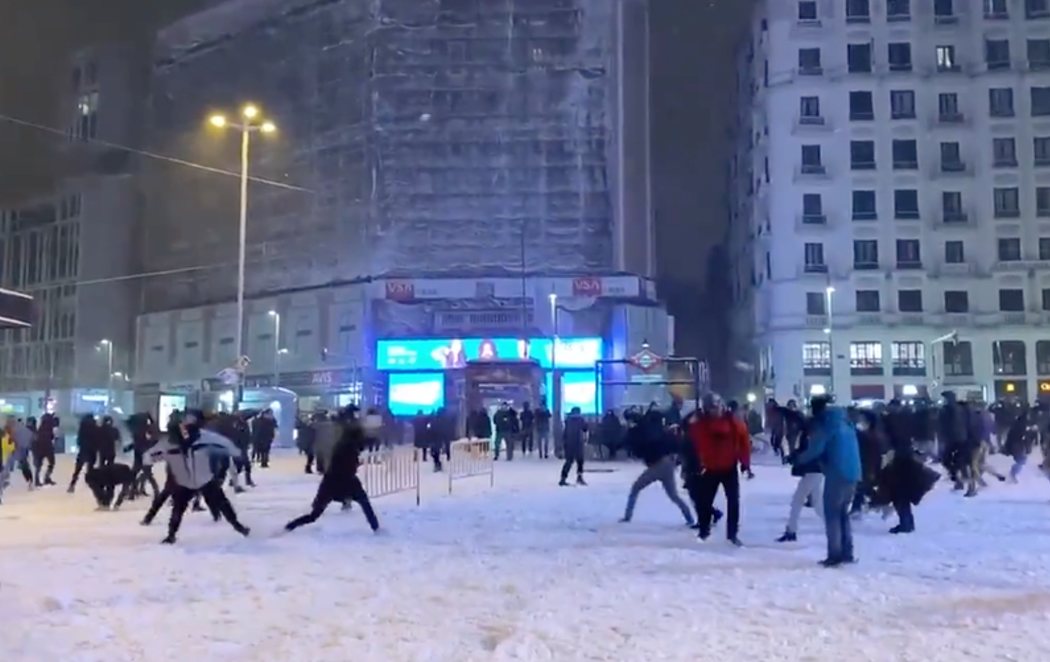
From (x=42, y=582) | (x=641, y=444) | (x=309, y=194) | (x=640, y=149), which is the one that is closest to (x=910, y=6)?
(x=640, y=149)

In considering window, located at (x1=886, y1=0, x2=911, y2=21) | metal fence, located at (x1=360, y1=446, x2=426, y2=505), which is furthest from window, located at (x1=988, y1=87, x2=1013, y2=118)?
metal fence, located at (x1=360, y1=446, x2=426, y2=505)

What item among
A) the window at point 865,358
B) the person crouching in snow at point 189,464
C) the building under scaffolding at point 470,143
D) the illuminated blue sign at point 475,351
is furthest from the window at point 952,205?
the person crouching in snow at point 189,464

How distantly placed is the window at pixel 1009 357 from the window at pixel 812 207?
1213 cm

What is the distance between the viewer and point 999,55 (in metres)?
64.8

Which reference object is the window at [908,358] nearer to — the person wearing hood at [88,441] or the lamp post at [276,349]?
the lamp post at [276,349]

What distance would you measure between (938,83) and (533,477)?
49.1m

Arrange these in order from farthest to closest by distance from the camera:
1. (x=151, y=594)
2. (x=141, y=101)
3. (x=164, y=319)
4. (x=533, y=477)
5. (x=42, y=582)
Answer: (x=141, y=101), (x=164, y=319), (x=533, y=477), (x=42, y=582), (x=151, y=594)

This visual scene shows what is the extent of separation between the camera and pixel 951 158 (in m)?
64.9

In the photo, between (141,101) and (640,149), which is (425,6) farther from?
(141,101)

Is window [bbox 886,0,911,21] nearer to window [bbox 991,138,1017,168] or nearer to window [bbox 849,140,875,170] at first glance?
window [bbox 849,140,875,170]

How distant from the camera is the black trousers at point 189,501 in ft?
42.8

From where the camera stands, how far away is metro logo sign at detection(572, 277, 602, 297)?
63.7m

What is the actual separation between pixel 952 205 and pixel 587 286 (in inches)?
856

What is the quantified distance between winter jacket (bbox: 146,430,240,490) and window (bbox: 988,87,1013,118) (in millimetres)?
61393
